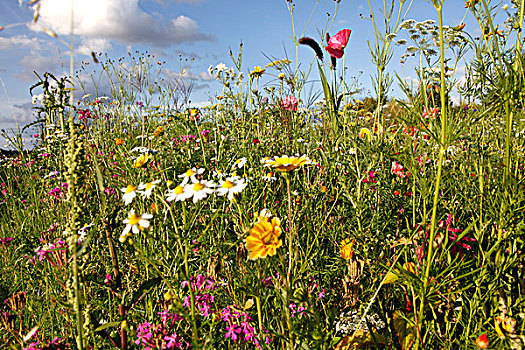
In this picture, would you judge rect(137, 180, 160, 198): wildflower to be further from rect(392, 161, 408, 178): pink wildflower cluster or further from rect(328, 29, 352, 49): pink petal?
rect(392, 161, 408, 178): pink wildflower cluster

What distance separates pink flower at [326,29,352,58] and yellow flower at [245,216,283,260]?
1000mm

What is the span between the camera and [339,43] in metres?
1.56

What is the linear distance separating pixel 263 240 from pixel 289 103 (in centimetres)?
233

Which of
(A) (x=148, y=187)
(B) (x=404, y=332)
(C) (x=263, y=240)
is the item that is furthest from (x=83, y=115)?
(B) (x=404, y=332)

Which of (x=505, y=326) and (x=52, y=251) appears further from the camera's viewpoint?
(x=52, y=251)

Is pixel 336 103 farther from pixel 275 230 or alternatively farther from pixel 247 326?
pixel 247 326

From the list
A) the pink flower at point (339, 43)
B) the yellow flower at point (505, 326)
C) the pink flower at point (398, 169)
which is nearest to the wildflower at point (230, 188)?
the pink flower at point (339, 43)

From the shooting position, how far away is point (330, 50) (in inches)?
61.5

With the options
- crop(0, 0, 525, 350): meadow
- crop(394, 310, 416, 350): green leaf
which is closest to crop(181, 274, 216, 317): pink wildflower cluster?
crop(0, 0, 525, 350): meadow

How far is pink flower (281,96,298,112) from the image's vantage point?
3.07 meters

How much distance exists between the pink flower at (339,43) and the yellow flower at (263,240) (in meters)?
1.00

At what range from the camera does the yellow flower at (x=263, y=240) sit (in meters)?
0.97

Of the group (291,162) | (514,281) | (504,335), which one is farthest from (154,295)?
(514,281)

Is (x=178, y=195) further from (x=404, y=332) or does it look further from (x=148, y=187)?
(x=404, y=332)
